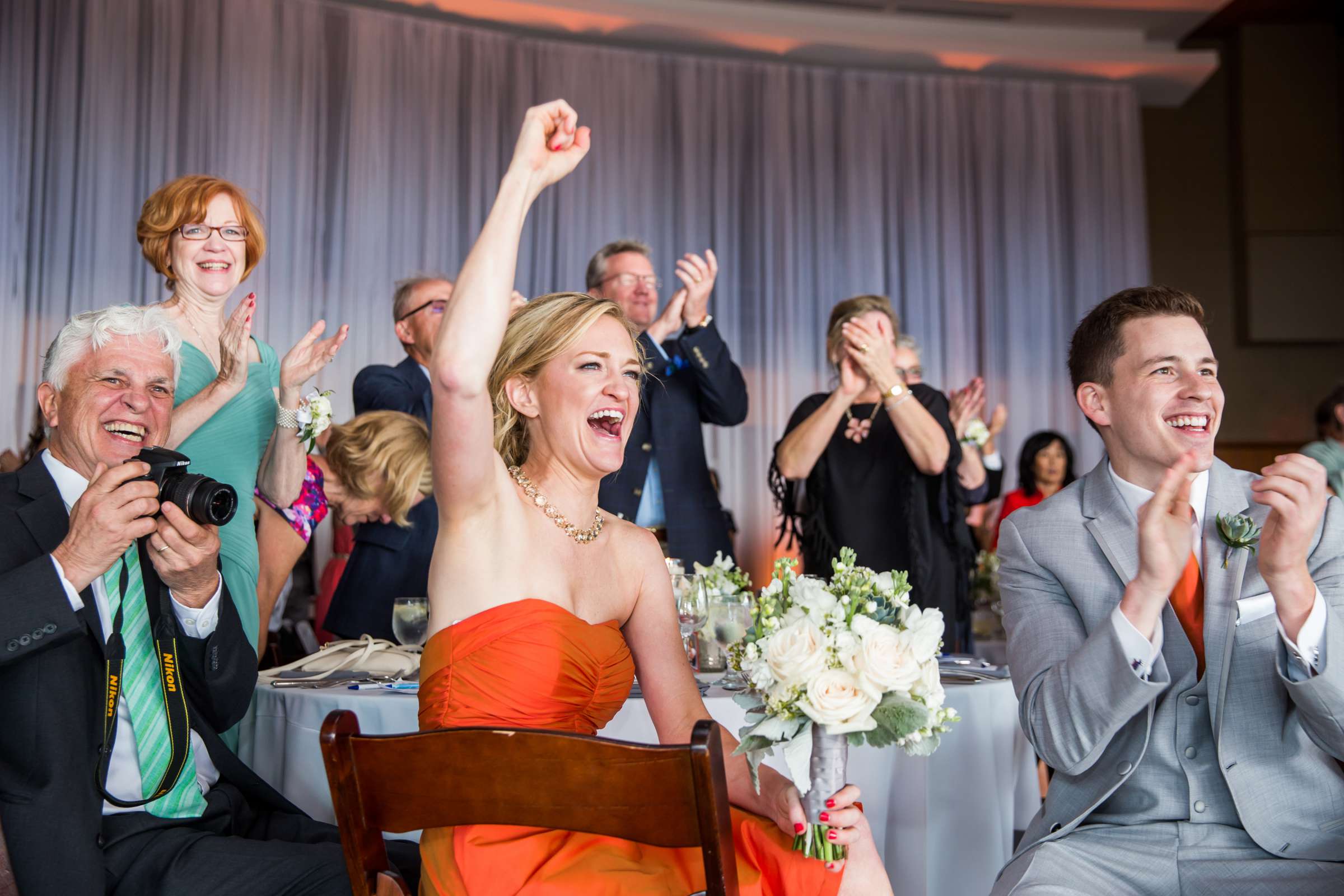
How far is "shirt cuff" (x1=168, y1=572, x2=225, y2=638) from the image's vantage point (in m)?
2.15

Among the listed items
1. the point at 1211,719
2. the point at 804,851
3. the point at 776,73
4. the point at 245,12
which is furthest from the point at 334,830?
the point at 776,73

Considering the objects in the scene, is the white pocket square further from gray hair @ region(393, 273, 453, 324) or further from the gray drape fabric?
the gray drape fabric

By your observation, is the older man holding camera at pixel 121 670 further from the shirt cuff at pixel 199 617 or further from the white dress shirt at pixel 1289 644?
the white dress shirt at pixel 1289 644

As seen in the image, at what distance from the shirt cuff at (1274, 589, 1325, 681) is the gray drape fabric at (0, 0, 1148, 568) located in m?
4.10

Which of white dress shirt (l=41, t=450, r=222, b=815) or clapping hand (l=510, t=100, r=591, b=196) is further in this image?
white dress shirt (l=41, t=450, r=222, b=815)

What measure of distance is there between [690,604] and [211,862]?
3.80 ft

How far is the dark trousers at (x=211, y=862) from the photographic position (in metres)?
1.95

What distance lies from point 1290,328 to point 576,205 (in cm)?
508

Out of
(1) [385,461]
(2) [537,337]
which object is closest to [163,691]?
(2) [537,337]

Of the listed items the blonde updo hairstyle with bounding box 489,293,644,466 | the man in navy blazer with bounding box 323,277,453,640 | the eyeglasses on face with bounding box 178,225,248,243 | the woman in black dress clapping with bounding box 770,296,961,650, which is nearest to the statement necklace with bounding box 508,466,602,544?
the blonde updo hairstyle with bounding box 489,293,644,466

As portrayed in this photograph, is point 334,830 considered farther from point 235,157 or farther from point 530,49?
point 530,49

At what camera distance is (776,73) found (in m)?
8.11

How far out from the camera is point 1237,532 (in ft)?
6.21

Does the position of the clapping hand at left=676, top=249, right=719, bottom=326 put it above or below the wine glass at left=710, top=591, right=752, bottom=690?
above
